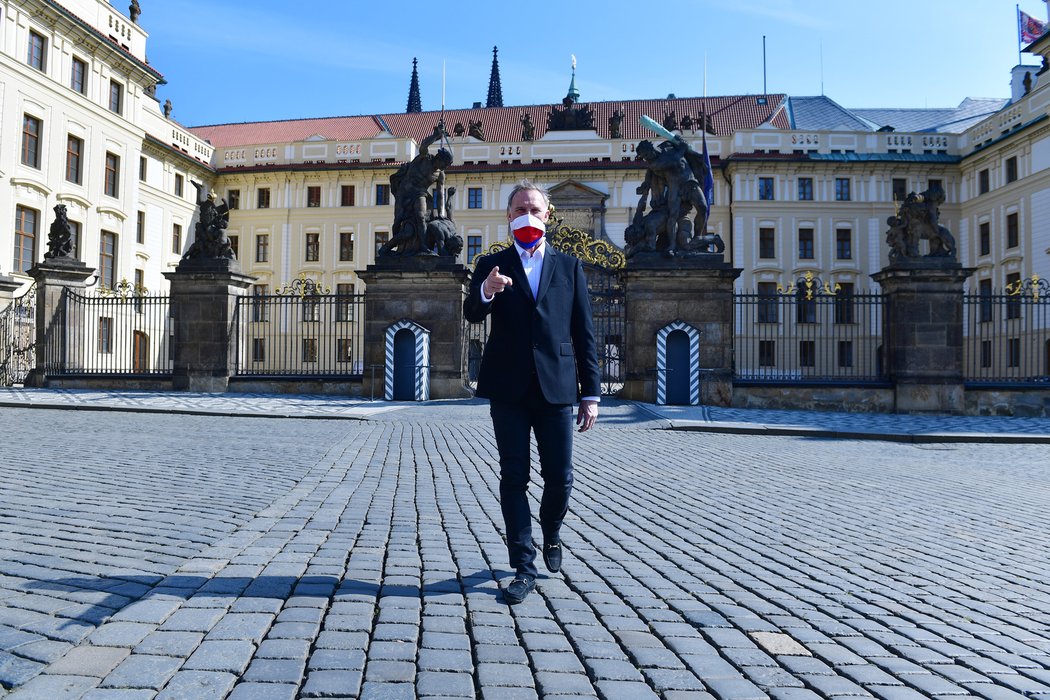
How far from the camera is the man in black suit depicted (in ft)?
12.6

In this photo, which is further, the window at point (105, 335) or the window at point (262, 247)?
the window at point (262, 247)

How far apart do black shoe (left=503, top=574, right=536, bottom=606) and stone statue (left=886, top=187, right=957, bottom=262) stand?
1606 centimetres

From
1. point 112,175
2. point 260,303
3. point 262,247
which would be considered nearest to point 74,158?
point 112,175

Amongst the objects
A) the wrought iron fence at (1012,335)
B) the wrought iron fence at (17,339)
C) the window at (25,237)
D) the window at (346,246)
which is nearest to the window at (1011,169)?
the wrought iron fence at (1012,335)

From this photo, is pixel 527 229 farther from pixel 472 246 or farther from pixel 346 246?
pixel 346 246

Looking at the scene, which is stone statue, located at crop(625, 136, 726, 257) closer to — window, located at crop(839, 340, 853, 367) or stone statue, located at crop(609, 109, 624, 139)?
window, located at crop(839, 340, 853, 367)

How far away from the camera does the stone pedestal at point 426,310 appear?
18.8 metres

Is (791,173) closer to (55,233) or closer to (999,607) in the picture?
(55,233)

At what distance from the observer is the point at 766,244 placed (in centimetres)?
4912

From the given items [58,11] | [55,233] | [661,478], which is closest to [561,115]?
[58,11]

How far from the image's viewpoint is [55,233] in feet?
71.8

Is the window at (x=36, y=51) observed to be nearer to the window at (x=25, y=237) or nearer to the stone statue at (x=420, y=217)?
the window at (x=25, y=237)

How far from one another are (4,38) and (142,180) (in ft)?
43.2

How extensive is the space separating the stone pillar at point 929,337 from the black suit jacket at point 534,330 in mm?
15441
